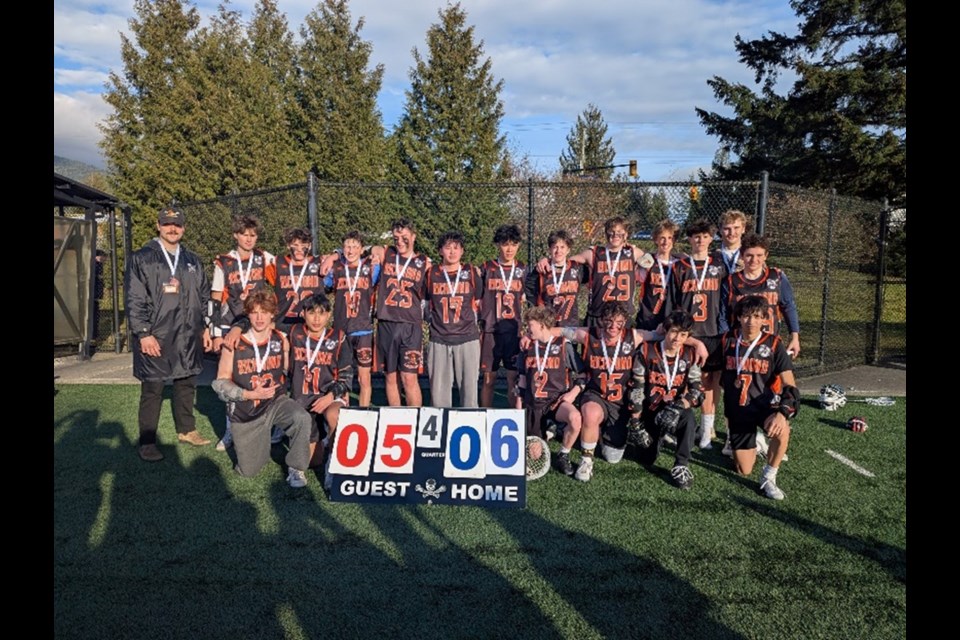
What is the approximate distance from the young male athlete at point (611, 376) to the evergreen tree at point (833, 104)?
44.4 ft

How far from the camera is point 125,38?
15367mm

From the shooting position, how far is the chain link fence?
354 inches

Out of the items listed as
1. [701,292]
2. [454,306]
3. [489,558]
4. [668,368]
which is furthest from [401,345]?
[701,292]

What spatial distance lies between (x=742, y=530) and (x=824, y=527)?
0.59 meters

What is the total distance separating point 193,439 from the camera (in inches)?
220

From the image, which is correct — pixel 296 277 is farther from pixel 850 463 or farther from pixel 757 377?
pixel 850 463

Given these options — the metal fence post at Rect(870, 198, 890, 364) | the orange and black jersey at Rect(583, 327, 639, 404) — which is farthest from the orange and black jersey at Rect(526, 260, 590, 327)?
the metal fence post at Rect(870, 198, 890, 364)

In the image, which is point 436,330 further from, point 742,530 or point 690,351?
point 742,530

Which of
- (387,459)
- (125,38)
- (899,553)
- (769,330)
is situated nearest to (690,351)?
(769,330)

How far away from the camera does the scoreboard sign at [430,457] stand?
13.9ft

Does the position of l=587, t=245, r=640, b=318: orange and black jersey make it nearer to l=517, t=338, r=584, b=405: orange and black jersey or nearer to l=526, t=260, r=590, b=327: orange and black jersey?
l=526, t=260, r=590, b=327: orange and black jersey

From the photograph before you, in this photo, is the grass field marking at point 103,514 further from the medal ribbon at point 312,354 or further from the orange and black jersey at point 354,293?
the orange and black jersey at point 354,293

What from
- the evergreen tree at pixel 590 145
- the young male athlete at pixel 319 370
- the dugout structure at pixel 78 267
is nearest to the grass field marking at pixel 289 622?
the young male athlete at pixel 319 370

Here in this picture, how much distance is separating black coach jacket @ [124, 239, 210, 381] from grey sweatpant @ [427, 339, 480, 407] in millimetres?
2269
